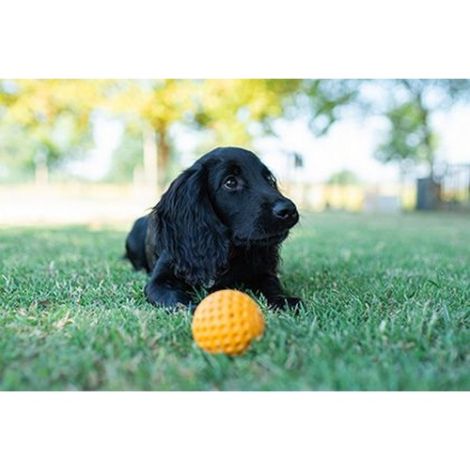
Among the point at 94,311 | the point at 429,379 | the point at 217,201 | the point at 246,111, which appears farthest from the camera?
the point at 246,111

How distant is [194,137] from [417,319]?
325 inches

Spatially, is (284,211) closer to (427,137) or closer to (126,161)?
(427,137)

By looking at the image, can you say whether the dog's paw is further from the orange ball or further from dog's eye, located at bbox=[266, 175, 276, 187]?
dog's eye, located at bbox=[266, 175, 276, 187]

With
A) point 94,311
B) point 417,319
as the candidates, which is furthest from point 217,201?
point 417,319

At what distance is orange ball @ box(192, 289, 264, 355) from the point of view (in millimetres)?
1844

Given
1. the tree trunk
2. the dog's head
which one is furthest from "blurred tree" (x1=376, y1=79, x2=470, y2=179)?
the dog's head

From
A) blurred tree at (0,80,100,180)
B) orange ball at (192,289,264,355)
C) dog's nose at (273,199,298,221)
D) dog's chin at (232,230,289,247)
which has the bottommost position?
orange ball at (192,289,264,355)

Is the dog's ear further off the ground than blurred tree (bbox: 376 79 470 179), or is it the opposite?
blurred tree (bbox: 376 79 470 179)

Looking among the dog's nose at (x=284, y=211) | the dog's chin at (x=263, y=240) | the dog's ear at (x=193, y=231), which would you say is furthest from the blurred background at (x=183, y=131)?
the dog's nose at (x=284, y=211)

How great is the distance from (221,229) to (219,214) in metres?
0.11

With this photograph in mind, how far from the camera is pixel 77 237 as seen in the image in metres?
6.43

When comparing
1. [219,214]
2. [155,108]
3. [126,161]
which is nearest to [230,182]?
[219,214]

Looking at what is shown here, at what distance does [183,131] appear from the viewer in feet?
32.0
